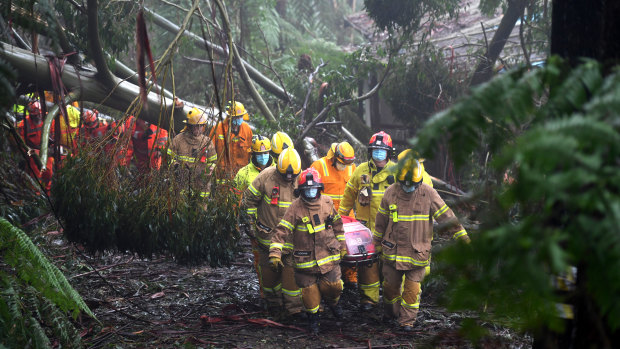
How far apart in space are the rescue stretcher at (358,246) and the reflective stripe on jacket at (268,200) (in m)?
0.81

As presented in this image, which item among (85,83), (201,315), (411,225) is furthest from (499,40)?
(201,315)

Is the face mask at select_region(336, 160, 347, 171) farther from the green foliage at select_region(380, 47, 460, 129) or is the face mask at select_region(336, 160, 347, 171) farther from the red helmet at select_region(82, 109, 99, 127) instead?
the green foliage at select_region(380, 47, 460, 129)

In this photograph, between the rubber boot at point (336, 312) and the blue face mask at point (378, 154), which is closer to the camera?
the rubber boot at point (336, 312)

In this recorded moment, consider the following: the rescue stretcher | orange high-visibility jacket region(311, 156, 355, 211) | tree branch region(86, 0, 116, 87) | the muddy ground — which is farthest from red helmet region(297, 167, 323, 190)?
tree branch region(86, 0, 116, 87)

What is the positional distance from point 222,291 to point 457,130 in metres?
5.78

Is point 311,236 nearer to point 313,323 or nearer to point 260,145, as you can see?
point 313,323

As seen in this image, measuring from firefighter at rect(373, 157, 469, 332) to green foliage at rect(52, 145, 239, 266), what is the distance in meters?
1.86

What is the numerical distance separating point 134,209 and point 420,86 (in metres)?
7.96

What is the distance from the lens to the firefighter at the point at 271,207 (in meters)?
6.28

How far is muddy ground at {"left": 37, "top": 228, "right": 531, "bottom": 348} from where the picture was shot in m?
5.18

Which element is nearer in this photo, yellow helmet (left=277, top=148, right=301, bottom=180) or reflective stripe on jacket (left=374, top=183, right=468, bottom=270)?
reflective stripe on jacket (left=374, top=183, right=468, bottom=270)

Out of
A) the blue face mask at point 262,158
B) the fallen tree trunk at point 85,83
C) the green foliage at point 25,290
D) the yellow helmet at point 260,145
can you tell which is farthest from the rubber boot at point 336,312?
the green foliage at point 25,290

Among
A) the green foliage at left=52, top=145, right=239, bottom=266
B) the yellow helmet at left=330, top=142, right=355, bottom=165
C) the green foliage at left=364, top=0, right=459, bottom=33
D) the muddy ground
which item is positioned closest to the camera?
the green foliage at left=52, top=145, right=239, bottom=266

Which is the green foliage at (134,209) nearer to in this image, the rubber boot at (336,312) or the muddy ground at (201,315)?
the muddy ground at (201,315)
